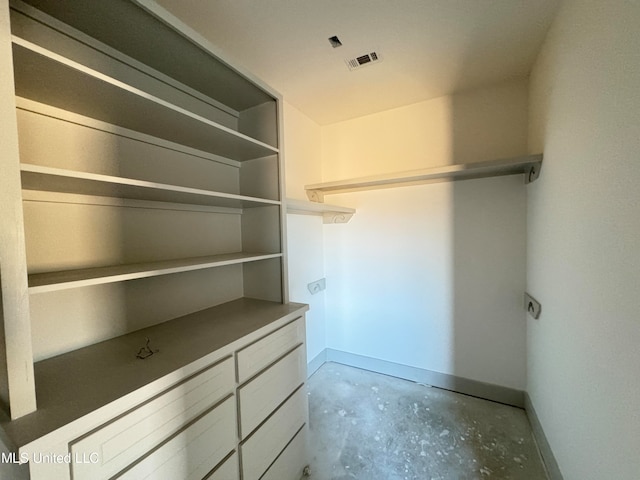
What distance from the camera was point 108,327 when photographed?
1093 millimetres

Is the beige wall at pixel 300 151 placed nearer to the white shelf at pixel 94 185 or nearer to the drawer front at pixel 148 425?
the white shelf at pixel 94 185

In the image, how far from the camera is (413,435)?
1704mm

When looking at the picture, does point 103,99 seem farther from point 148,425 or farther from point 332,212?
point 332,212

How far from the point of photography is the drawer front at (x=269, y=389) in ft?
3.61

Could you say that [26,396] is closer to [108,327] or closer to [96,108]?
[108,327]

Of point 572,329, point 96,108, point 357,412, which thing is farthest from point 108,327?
point 572,329

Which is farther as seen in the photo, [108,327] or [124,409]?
[108,327]

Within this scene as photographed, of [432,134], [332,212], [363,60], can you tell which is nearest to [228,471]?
[332,212]

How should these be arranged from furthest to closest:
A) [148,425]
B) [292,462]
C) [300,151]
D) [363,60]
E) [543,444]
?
[300,151] < [363,60] < [543,444] < [292,462] < [148,425]

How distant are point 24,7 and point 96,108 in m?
0.37

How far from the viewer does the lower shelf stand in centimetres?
63

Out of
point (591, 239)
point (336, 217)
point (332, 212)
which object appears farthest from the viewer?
point (336, 217)

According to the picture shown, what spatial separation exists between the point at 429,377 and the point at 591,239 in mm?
1740

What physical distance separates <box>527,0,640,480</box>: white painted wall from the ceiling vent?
909 mm
